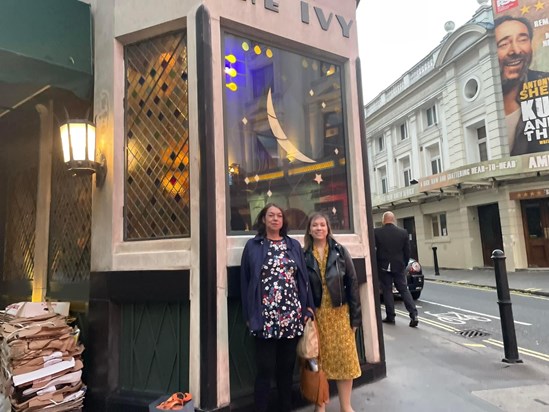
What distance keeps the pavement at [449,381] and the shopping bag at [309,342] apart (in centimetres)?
74

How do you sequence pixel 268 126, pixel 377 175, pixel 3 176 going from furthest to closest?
pixel 377 175 → pixel 3 176 → pixel 268 126

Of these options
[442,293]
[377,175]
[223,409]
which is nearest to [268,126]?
[223,409]

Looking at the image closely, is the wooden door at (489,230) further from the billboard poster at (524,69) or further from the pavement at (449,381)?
the pavement at (449,381)

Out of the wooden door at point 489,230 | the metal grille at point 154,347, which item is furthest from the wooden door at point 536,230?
the metal grille at point 154,347

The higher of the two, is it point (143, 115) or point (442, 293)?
point (143, 115)

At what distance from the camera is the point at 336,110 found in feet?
14.8

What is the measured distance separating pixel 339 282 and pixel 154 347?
67.1 inches

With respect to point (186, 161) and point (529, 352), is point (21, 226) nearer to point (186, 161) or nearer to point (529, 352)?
point (186, 161)

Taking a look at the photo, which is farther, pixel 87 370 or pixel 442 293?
pixel 442 293

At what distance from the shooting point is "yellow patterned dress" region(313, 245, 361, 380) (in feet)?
10.7

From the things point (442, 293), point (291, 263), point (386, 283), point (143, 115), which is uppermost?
point (143, 115)

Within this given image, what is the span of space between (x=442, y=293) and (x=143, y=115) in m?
10.7

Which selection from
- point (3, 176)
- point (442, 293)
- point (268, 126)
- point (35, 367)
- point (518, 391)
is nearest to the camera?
point (35, 367)

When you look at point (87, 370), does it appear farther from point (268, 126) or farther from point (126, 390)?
point (268, 126)
